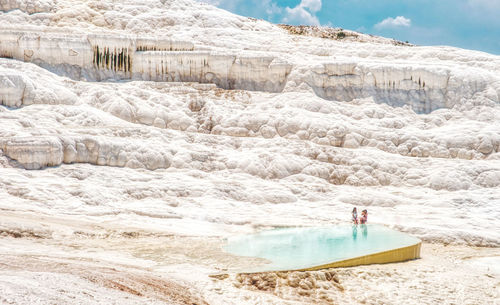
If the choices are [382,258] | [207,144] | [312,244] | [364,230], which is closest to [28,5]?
[207,144]

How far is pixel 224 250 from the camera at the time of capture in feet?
38.9

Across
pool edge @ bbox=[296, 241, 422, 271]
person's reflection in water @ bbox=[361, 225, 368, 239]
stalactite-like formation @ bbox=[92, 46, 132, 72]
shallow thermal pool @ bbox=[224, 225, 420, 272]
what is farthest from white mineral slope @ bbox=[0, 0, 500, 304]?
person's reflection in water @ bbox=[361, 225, 368, 239]

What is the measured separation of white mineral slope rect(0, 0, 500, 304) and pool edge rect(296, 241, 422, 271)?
465mm

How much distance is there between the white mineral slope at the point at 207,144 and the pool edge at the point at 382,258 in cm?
46

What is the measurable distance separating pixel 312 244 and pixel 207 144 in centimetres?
914

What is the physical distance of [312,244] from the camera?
40.7 feet

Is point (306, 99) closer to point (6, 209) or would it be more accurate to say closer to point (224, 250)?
point (224, 250)

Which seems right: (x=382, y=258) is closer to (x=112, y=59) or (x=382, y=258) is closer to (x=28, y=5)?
(x=112, y=59)

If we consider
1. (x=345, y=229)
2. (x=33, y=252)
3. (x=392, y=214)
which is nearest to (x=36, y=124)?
(x=33, y=252)

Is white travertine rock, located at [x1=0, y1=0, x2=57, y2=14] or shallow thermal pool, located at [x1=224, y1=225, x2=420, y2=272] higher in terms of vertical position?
white travertine rock, located at [x1=0, y1=0, x2=57, y2=14]

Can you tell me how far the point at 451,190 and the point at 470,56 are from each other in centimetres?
1303

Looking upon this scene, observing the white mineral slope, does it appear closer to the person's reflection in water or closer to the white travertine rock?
the white travertine rock

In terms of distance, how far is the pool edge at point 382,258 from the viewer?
35.9 feet

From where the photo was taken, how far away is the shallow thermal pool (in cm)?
1095
